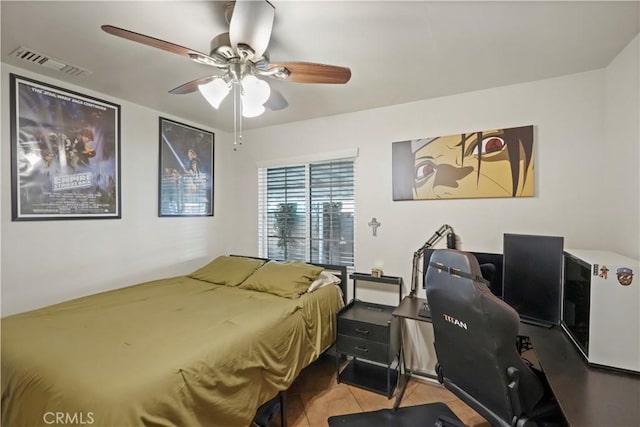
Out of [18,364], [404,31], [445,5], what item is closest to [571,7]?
[445,5]

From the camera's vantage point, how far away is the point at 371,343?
7.73 feet

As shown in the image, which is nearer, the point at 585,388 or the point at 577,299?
the point at 585,388

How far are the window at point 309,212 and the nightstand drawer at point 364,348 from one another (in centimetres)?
79

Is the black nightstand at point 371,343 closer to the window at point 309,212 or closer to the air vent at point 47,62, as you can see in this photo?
the window at point 309,212

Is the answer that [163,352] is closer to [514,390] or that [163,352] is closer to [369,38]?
[514,390]

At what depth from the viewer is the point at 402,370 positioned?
8.68 feet

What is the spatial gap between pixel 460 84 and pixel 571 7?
869mm

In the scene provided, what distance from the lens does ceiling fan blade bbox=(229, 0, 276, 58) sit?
1.26 meters

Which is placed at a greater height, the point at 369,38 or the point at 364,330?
the point at 369,38

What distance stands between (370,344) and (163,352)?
1558mm

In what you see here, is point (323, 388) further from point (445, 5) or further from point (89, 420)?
point (445, 5)

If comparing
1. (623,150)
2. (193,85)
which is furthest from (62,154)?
(623,150)

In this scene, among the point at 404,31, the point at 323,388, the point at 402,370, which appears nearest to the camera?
the point at 404,31

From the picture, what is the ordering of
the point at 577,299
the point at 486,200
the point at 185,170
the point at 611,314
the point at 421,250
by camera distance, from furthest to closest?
the point at 185,170 < the point at 421,250 < the point at 486,200 < the point at 577,299 < the point at 611,314
